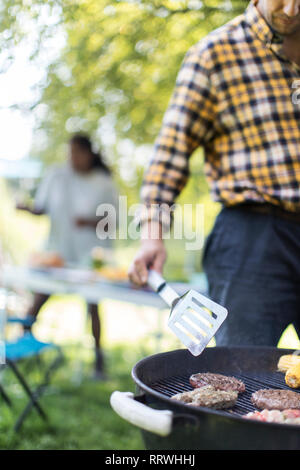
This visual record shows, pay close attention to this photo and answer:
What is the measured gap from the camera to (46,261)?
4457 mm

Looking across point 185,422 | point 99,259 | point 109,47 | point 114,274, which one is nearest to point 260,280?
point 185,422

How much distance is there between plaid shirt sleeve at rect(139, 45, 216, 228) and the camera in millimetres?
1907

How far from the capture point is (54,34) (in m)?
2.23

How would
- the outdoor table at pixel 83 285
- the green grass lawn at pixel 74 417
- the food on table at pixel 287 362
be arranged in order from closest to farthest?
the food on table at pixel 287 362
the green grass lawn at pixel 74 417
the outdoor table at pixel 83 285

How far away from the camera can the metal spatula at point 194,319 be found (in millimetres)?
1292

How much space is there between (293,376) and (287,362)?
0.09m

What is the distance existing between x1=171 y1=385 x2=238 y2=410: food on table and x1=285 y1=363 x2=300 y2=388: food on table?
0.22m

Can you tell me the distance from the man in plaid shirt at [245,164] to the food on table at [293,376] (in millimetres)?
283

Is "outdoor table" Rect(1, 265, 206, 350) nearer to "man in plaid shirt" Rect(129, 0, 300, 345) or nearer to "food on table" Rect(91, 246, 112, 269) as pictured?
"food on table" Rect(91, 246, 112, 269)

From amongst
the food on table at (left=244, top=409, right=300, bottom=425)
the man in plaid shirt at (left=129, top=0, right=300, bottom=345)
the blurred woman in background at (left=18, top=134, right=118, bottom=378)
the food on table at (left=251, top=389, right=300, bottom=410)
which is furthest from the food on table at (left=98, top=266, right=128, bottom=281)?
the food on table at (left=244, top=409, right=300, bottom=425)

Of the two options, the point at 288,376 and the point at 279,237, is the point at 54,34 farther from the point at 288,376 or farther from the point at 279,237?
the point at 288,376

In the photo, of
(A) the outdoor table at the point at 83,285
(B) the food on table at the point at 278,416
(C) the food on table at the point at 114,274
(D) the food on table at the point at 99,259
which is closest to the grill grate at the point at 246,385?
(B) the food on table at the point at 278,416

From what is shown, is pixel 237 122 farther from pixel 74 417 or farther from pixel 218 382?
pixel 74 417

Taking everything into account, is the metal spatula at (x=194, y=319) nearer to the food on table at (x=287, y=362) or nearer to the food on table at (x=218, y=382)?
the food on table at (x=218, y=382)
